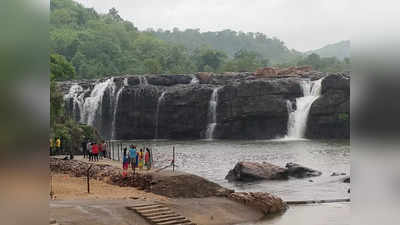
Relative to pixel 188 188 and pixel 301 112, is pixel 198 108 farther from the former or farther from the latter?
pixel 188 188

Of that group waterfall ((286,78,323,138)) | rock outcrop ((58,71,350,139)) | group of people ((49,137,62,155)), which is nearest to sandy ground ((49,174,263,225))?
group of people ((49,137,62,155))

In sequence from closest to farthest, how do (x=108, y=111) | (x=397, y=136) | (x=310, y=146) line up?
(x=397, y=136) < (x=310, y=146) < (x=108, y=111)

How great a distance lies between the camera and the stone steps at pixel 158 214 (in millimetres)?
A: 15961

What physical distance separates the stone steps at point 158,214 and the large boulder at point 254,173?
33.9ft

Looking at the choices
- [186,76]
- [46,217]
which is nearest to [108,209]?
[46,217]

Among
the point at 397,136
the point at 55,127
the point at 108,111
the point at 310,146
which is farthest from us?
the point at 108,111

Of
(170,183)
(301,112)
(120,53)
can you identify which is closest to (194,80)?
(301,112)

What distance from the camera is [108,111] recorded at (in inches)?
2112

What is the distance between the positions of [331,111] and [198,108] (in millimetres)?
12353

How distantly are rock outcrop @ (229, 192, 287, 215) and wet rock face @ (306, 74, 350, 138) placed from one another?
1197 inches

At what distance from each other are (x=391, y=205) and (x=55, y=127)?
3173cm

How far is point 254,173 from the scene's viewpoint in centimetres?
2712

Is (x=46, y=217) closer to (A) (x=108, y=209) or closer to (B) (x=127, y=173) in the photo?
(A) (x=108, y=209)

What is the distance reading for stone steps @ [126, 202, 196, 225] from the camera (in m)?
16.0
